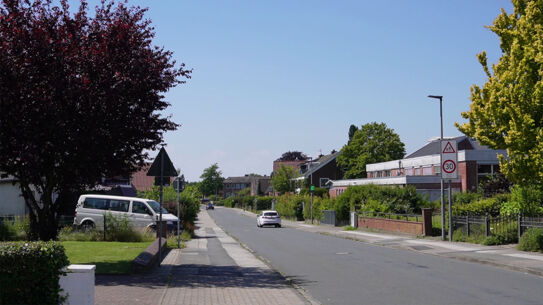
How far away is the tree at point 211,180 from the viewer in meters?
186

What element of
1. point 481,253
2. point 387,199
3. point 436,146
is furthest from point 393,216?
point 436,146

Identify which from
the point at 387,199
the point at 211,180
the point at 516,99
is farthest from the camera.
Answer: the point at 211,180

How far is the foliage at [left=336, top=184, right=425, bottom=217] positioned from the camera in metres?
36.5

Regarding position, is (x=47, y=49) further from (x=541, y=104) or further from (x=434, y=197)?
(x=434, y=197)

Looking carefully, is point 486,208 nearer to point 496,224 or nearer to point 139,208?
point 496,224

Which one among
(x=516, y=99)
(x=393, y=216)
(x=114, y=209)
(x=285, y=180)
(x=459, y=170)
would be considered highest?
(x=516, y=99)

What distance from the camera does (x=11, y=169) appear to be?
43.5 ft

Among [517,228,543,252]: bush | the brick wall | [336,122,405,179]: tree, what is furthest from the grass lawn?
[336,122,405,179]: tree

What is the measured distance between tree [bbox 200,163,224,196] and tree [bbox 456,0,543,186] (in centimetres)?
16607

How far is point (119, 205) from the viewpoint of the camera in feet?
91.7

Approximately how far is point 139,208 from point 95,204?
81.9 inches

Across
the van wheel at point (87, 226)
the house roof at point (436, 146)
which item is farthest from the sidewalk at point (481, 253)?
the house roof at point (436, 146)

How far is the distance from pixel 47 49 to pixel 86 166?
2777 millimetres

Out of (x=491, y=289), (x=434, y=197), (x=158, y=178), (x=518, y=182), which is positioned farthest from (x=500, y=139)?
(x=434, y=197)
